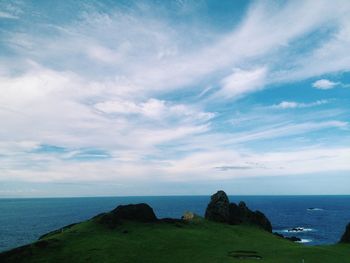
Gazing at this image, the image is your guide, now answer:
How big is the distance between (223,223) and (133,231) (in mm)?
25643

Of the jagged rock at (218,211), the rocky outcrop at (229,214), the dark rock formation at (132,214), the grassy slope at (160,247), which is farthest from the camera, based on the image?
the rocky outcrop at (229,214)

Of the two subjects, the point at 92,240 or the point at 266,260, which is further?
the point at 92,240

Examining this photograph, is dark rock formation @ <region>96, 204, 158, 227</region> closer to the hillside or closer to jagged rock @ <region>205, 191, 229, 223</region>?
the hillside

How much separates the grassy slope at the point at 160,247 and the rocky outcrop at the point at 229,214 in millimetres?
12305

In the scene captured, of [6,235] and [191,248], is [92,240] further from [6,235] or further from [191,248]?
[6,235]

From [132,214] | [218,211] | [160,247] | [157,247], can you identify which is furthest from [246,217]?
[157,247]

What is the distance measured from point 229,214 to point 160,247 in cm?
3463

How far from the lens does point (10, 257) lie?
44312mm

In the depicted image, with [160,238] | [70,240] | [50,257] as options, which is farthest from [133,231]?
[50,257]

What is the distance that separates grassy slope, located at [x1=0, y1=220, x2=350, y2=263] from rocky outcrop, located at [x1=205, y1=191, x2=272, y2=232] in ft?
40.4

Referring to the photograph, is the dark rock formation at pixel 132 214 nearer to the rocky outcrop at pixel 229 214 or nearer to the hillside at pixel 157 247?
the hillside at pixel 157 247

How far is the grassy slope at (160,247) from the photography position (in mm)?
Result: 46162

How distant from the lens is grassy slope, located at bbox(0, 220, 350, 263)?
151ft

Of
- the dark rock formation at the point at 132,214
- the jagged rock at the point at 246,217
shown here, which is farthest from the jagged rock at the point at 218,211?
the dark rock formation at the point at 132,214
